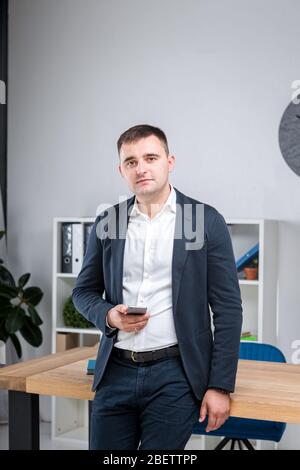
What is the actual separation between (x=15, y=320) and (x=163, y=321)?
8.94 feet

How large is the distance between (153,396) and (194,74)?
3.03 meters

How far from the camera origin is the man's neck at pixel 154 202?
2174 millimetres

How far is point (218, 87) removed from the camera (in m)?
4.62

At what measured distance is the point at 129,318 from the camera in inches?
81.6

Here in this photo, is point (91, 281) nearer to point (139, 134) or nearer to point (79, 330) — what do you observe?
point (139, 134)

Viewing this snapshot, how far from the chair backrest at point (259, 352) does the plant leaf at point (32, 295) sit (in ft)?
6.00

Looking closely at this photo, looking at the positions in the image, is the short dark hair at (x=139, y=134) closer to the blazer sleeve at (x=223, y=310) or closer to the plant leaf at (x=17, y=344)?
the blazer sleeve at (x=223, y=310)

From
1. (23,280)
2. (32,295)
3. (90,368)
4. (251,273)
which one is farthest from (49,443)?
(90,368)

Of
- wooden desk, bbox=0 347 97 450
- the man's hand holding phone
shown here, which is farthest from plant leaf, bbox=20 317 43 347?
the man's hand holding phone

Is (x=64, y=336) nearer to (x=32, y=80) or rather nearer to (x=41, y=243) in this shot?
(x=41, y=243)

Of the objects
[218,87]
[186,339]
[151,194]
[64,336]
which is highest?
[218,87]

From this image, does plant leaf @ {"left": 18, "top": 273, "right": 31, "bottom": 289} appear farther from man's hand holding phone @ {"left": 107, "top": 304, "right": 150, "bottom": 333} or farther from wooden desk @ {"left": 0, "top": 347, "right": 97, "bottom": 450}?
man's hand holding phone @ {"left": 107, "top": 304, "right": 150, "bottom": 333}

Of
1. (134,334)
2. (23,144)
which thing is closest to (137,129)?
(134,334)

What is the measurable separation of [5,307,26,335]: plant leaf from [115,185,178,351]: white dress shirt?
256 centimetres
